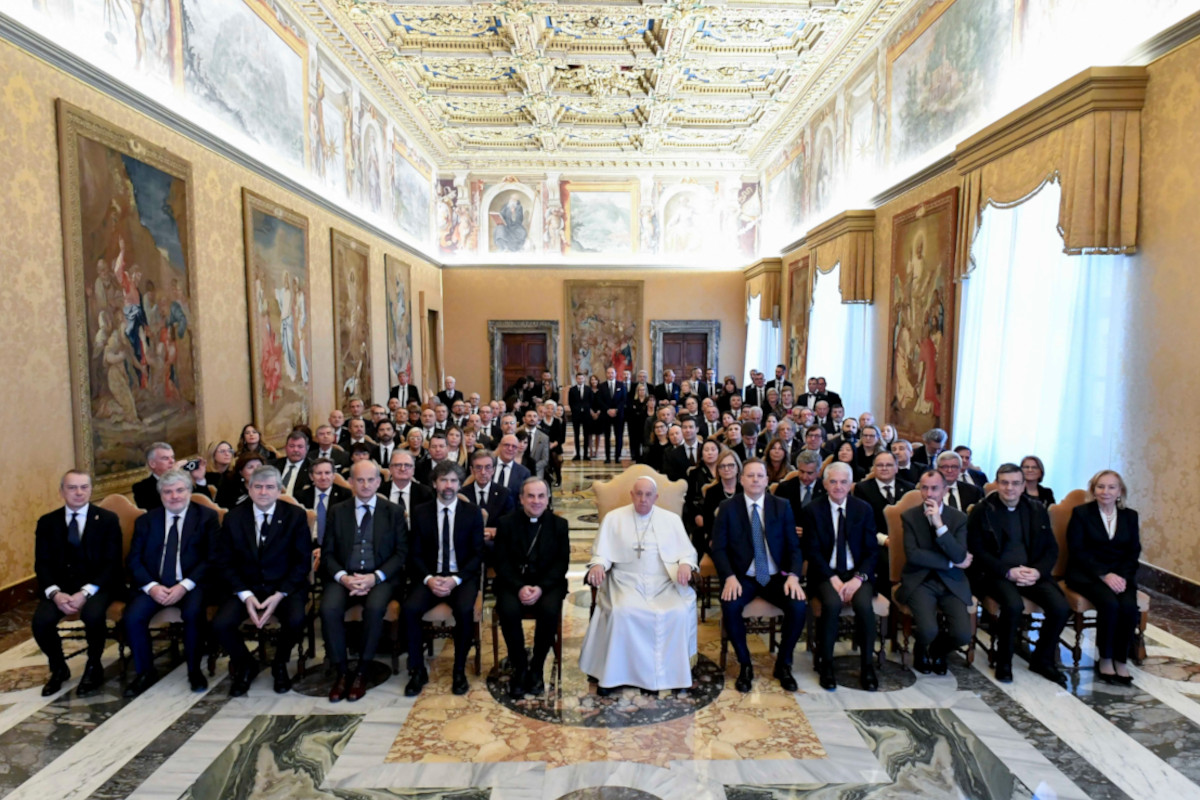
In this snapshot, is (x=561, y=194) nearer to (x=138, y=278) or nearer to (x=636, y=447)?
(x=636, y=447)

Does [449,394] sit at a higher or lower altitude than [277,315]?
lower

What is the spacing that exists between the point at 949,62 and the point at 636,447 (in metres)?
8.59

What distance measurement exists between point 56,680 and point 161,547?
3.37 ft

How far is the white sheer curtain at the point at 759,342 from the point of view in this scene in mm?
17828

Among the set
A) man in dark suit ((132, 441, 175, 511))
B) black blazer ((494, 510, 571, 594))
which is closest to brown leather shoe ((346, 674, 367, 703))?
black blazer ((494, 510, 571, 594))

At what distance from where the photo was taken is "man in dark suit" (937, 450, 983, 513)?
5617 millimetres

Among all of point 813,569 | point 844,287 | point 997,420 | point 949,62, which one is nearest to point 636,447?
point 844,287

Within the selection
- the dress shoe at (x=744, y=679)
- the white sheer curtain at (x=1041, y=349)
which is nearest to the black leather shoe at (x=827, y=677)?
the dress shoe at (x=744, y=679)

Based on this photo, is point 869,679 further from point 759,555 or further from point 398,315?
point 398,315

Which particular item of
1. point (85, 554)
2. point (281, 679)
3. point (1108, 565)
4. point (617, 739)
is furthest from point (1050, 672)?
point (85, 554)

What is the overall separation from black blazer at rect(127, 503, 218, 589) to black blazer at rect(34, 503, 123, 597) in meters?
0.14

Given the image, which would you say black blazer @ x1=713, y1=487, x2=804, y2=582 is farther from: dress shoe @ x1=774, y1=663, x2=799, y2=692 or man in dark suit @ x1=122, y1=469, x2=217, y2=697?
man in dark suit @ x1=122, y1=469, x2=217, y2=697

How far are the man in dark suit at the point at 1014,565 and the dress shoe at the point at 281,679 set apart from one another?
4.84m

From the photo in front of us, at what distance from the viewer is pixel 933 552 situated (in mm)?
4824
